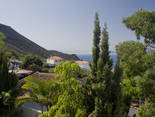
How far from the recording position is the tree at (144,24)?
9.23 metres

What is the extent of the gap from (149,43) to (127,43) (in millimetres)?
2189

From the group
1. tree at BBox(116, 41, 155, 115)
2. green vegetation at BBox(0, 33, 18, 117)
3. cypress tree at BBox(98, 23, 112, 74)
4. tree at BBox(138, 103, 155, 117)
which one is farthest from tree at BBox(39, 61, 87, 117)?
tree at BBox(138, 103, 155, 117)

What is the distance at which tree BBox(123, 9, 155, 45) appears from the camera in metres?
9.23

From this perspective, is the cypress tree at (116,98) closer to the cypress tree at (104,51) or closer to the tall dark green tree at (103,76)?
the tall dark green tree at (103,76)

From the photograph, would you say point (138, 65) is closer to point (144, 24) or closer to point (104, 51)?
point (144, 24)

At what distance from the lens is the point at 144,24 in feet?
31.6

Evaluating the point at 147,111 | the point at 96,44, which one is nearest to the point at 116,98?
the point at 96,44

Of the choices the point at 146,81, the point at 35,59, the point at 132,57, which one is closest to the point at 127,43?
the point at 132,57

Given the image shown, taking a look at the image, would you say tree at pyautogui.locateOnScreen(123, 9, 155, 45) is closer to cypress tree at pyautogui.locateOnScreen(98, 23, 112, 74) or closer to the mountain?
cypress tree at pyautogui.locateOnScreen(98, 23, 112, 74)

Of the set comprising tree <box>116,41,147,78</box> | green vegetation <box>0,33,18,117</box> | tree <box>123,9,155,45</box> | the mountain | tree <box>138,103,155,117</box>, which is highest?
the mountain

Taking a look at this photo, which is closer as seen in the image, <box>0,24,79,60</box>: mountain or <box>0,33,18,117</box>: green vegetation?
<box>0,33,18,117</box>: green vegetation

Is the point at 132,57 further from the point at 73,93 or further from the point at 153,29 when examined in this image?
the point at 73,93

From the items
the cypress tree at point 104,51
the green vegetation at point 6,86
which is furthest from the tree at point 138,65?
the green vegetation at point 6,86

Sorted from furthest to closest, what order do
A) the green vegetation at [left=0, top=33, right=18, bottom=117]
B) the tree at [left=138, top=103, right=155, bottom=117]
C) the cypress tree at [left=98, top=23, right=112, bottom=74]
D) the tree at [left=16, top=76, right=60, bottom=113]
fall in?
the tree at [left=138, top=103, right=155, bottom=117]
the green vegetation at [left=0, top=33, right=18, bottom=117]
the tree at [left=16, top=76, right=60, bottom=113]
the cypress tree at [left=98, top=23, right=112, bottom=74]
